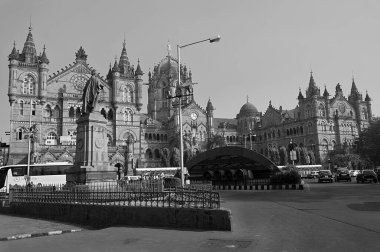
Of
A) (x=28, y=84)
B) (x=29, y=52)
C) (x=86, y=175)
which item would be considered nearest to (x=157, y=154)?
(x=28, y=84)

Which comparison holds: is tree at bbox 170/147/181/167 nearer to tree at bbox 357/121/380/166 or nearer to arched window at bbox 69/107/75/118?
arched window at bbox 69/107/75/118

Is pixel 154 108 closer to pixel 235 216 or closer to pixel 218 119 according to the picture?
pixel 218 119

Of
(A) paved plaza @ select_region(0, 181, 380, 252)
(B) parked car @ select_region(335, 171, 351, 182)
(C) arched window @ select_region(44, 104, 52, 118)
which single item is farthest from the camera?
(C) arched window @ select_region(44, 104, 52, 118)

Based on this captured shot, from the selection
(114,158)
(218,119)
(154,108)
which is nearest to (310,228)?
(114,158)

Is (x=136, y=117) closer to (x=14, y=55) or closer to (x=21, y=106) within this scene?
(x=21, y=106)

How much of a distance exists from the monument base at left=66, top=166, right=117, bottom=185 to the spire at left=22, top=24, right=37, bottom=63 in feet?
160

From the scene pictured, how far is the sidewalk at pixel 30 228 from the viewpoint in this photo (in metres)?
11.7

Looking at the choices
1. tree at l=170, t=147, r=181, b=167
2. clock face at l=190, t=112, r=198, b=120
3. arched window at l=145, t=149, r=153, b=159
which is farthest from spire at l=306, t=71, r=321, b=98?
arched window at l=145, t=149, r=153, b=159

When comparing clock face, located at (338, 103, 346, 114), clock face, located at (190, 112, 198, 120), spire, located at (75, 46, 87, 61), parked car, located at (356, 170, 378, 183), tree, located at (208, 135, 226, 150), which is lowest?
parked car, located at (356, 170, 378, 183)

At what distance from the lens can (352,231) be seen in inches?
384

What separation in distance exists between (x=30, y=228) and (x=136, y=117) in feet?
181

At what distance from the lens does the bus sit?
1390 inches

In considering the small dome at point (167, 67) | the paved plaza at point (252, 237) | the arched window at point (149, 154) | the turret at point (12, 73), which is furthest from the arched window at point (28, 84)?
the paved plaza at point (252, 237)

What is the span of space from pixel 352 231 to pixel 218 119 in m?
99.0
